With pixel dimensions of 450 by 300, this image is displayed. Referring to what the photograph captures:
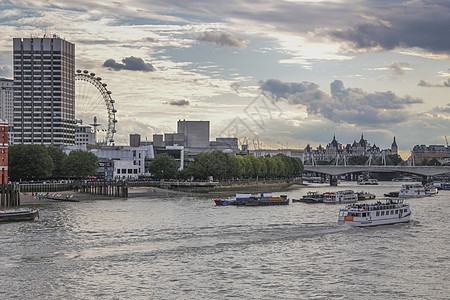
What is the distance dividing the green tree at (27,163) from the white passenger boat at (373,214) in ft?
205

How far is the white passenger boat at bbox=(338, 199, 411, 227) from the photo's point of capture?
74.4 m

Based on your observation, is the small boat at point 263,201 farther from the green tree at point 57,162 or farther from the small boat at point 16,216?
the green tree at point 57,162

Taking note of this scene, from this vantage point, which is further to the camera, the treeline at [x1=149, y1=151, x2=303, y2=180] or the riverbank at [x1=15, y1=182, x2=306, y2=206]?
the treeline at [x1=149, y1=151, x2=303, y2=180]

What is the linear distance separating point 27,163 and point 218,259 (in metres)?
76.7

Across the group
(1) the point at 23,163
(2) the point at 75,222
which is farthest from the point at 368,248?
(1) the point at 23,163

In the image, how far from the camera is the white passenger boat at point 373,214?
7444 centimetres

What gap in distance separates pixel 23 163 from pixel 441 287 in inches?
3586

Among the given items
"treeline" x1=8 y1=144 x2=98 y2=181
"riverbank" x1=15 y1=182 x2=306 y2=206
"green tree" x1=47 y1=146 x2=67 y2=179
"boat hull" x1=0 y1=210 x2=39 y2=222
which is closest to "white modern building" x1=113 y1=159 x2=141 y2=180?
"riverbank" x1=15 y1=182 x2=306 y2=206

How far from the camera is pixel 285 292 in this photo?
136 ft

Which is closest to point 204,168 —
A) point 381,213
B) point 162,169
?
point 162,169

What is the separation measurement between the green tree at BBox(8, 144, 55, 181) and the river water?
43.1m

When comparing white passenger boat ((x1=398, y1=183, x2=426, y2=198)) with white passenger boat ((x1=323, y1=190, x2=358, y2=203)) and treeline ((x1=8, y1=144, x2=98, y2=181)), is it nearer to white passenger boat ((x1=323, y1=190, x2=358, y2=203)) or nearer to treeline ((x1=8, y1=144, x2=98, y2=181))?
white passenger boat ((x1=323, y1=190, x2=358, y2=203))

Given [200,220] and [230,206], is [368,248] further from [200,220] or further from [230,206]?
[230,206]

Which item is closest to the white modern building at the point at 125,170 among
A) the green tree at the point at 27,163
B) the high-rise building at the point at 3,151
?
the green tree at the point at 27,163
